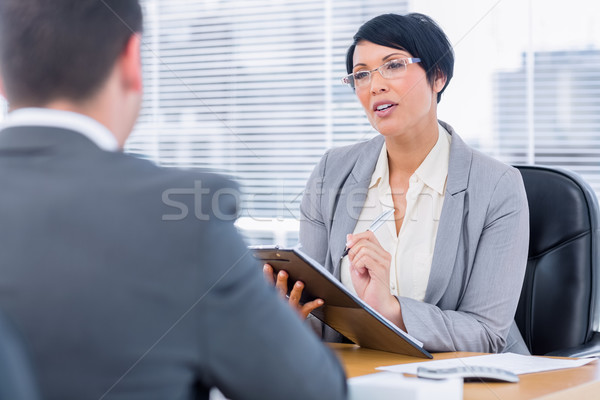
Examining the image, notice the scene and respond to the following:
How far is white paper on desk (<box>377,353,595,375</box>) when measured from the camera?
993 mm

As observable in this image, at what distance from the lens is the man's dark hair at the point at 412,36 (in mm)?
1655

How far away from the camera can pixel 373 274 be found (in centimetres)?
137

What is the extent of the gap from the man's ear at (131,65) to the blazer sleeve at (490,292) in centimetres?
84

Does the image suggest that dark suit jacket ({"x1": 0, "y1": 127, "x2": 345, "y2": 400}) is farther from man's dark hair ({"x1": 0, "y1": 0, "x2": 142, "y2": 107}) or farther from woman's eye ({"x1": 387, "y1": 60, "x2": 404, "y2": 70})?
woman's eye ({"x1": 387, "y1": 60, "x2": 404, "y2": 70})

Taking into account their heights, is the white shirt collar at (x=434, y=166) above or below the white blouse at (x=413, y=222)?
above

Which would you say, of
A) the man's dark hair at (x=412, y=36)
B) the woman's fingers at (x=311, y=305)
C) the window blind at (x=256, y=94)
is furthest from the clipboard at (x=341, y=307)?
the window blind at (x=256, y=94)

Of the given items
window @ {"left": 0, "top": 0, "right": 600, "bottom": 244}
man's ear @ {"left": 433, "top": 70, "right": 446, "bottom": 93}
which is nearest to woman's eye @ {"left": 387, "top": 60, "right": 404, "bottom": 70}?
man's ear @ {"left": 433, "top": 70, "right": 446, "bottom": 93}

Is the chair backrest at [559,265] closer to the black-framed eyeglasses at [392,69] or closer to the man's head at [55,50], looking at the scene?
the black-framed eyeglasses at [392,69]

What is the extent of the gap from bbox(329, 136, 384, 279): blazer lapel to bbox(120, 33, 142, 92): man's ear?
1077 millimetres

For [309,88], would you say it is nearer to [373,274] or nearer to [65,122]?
[373,274]

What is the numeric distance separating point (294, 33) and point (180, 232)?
2.87 m

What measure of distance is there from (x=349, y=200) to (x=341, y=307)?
0.61 m

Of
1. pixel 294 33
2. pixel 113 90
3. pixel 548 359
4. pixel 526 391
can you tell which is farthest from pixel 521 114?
pixel 113 90

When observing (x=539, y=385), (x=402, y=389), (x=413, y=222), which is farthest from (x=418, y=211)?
(x=402, y=389)
